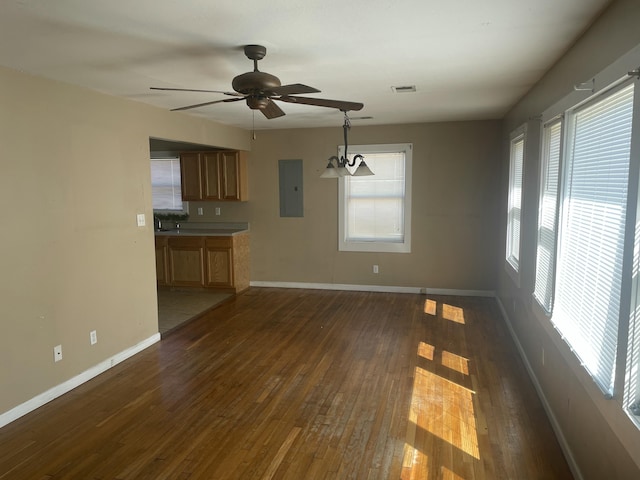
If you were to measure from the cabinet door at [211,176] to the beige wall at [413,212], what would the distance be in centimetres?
36

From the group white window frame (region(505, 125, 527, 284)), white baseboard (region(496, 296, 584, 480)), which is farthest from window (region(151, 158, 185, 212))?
white baseboard (region(496, 296, 584, 480))

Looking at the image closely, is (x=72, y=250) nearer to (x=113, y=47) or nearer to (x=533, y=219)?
(x=113, y=47)

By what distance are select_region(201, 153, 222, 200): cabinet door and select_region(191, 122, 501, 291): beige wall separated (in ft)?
1.19

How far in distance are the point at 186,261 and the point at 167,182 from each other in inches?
57.0

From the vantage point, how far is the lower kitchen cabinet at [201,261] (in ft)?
20.2

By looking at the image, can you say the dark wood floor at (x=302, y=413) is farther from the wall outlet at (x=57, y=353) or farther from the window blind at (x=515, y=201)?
the window blind at (x=515, y=201)

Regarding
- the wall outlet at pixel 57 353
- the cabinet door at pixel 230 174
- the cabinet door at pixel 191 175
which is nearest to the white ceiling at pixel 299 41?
the wall outlet at pixel 57 353

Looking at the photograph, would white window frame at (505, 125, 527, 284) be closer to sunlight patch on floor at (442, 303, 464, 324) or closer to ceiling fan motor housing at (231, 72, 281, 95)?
sunlight patch on floor at (442, 303, 464, 324)

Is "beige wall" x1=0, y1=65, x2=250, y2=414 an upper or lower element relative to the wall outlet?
upper

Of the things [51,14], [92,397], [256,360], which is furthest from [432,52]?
[92,397]

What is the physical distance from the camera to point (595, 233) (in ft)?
7.06

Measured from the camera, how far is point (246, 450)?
253cm

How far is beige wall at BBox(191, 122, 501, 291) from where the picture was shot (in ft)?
19.0

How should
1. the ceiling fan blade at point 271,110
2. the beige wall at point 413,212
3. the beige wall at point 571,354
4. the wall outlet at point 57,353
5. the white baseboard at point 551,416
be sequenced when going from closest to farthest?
the beige wall at point 571,354 → the white baseboard at point 551,416 → the ceiling fan blade at point 271,110 → the wall outlet at point 57,353 → the beige wall at point 413,212
